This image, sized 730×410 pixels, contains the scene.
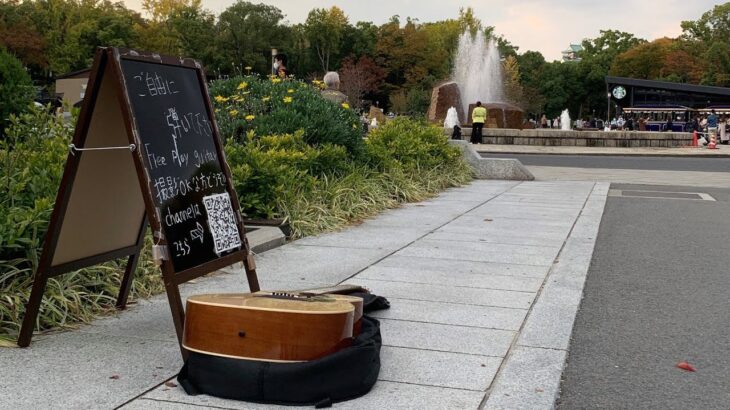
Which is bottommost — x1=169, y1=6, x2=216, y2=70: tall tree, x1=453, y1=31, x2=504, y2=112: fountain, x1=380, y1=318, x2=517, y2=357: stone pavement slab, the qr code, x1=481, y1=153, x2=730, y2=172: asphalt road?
x1=481, y1=153, x2=730, y2=172: asphalt road

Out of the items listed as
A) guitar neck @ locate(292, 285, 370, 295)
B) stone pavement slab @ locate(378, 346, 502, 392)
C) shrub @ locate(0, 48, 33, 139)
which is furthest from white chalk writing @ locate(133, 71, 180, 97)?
shrub @ locate(0, 48, 33, 139)

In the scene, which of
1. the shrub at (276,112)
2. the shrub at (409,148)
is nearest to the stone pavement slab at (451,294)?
the shrub at (276,112)

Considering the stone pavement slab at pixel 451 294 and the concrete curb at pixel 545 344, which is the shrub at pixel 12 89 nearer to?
the stone pavement slab at pixel 451 294

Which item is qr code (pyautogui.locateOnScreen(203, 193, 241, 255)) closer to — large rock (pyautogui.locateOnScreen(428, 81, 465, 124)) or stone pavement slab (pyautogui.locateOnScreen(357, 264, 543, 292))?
stone pavement slab (pyautogui.locateOnScreen(357, 264, 543, 292))

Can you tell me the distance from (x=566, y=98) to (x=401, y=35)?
91.3 feet

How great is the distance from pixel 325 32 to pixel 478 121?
70.8 meters

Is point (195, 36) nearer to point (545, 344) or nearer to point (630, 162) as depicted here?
point (630, 162)

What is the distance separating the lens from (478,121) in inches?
1270

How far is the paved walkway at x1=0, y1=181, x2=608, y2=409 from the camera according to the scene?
380cm

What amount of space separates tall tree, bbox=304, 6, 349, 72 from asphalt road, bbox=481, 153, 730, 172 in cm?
7284

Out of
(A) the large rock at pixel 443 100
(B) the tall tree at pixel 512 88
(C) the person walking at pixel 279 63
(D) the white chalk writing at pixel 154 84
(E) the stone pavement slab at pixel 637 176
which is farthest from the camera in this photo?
(B) the tall tree at pixel 512 88

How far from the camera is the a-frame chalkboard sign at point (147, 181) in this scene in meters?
4.22

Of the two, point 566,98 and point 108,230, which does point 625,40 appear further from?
point 108,230

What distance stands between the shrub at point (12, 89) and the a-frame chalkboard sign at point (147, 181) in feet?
18.5
